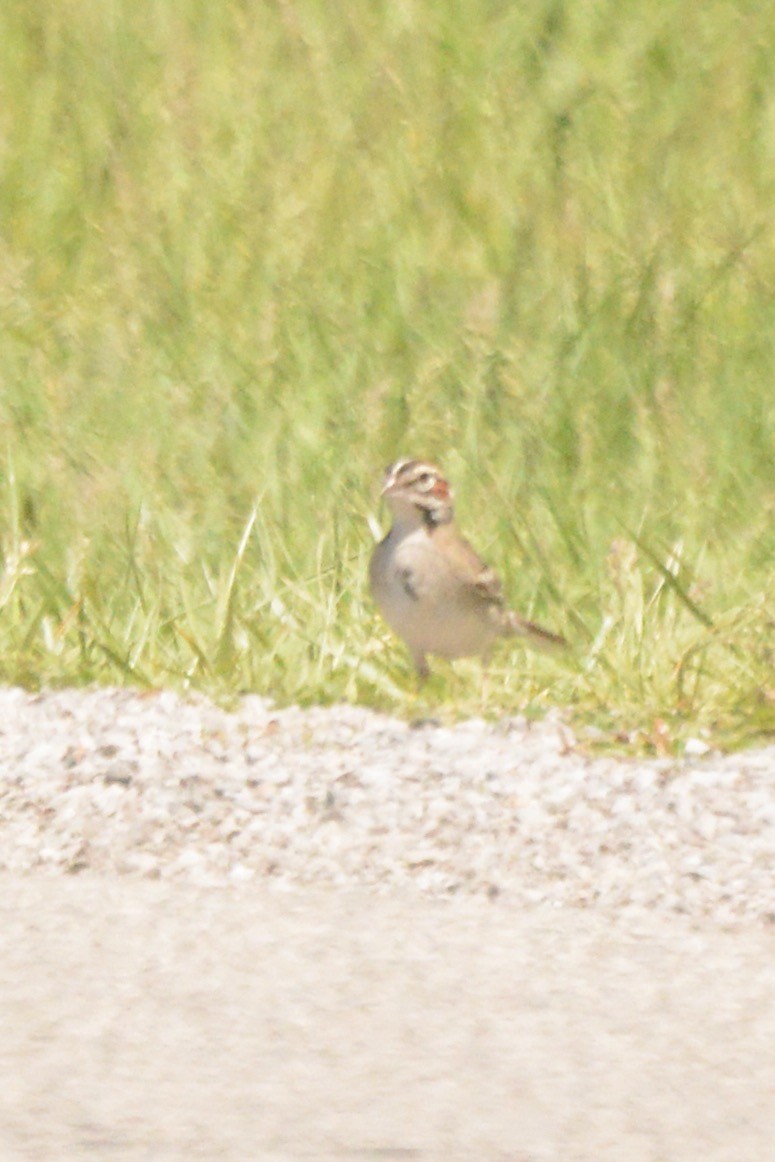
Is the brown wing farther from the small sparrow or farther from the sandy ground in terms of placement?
the sandy ground

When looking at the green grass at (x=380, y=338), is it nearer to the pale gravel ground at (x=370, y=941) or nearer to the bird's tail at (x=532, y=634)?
the bird's tail at (x=532, y=634)

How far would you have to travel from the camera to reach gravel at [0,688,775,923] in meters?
6.47

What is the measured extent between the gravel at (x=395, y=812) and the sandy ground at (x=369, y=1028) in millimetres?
127

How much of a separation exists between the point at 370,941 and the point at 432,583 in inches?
93.9

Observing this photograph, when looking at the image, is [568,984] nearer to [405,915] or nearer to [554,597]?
[405,915]

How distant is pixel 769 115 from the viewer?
12812 millimetres

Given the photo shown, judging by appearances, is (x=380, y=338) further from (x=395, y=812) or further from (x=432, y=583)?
(x=395, y=812)

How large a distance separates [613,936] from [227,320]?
18.3 feet

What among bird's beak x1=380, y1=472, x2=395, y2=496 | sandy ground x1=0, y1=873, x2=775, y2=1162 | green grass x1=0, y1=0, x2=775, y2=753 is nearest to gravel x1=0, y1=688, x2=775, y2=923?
sandy ground x1=0, y1=873, x2=775, y2=1162

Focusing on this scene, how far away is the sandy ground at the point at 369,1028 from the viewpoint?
191 inches

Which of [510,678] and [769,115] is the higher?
[769,115]

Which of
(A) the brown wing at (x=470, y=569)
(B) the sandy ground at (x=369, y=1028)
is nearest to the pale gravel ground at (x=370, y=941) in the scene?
(B) the sandy ground at (x=369, y=1028)

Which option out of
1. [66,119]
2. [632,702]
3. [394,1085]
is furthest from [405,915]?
[66,119]

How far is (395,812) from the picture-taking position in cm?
677
